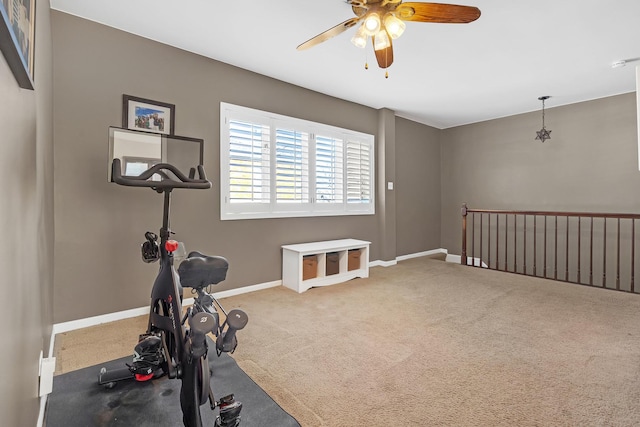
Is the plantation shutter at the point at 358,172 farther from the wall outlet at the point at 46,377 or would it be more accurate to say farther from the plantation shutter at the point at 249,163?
→ the wall outlet at the point at 46,377

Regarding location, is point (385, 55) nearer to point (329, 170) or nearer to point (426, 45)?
point (426, 45)

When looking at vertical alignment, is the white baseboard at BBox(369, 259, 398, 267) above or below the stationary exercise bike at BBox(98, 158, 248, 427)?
below

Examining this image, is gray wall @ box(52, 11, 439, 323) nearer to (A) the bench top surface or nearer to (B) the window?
(B) the window

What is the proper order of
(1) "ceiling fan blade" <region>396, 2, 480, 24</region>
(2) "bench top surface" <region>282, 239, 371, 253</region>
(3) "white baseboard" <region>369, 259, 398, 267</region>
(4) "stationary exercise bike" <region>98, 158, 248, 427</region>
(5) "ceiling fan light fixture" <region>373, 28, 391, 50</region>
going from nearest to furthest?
(4) "stationary exercise bike" <region>98, 158, 248, 427</region>, (1) "ceiling fan blade" <region>396, 2, 480, 24</region>, (5) "ceiling fan light fixture" <region>373, 28, 391, 50</region>, (2) "bench top surface" <region>282, 239, 371, 253</region>, (3) "white baseboard" <region>369, 259, 398, 267</region>

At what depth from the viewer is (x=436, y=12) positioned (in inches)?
76.7

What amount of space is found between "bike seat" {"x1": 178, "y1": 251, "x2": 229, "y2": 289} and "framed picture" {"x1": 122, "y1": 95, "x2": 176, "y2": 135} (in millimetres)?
1949

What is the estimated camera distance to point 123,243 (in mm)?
2803

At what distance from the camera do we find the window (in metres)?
3.49

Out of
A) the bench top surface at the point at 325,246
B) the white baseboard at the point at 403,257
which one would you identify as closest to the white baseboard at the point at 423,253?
the white baseboard at the point at 403,257

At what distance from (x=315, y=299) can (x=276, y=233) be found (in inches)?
38.4

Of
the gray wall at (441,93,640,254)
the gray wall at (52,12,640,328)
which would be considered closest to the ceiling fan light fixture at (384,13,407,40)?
the gray wall at (52,12,640,328)

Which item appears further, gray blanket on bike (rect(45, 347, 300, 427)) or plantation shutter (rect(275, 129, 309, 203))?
plantation shutter (rect(275, 129, 309, 203))

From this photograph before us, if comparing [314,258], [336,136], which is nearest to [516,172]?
[336,136]

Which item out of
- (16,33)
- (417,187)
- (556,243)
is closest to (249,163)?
(16,33)
